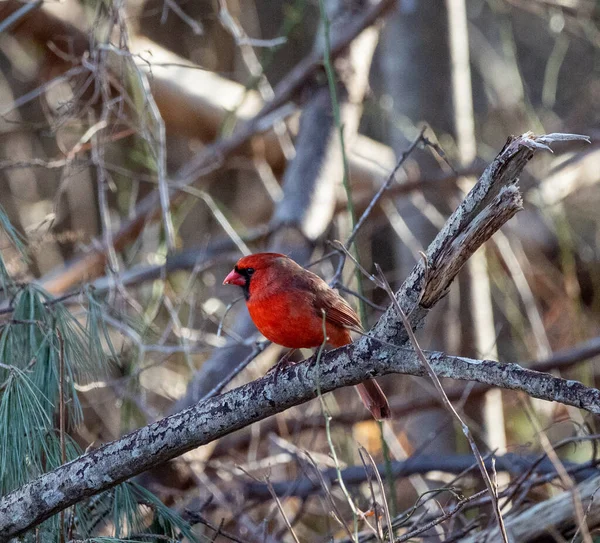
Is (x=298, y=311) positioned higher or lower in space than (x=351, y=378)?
higher

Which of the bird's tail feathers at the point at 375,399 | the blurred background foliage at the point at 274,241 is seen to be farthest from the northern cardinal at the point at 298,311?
the blurred background foliage at the point at 274,241

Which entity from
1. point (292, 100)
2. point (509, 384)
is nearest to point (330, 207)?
point (292, 100)

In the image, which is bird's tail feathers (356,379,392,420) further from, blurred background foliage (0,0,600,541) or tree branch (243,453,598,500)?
tree branch (243,453,598,500)

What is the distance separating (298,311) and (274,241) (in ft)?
6.32

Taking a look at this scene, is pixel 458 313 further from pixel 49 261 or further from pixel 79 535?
pixel 49 261

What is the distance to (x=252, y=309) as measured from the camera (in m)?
2.93

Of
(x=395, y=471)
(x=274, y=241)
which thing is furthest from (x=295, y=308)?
(x=274, y=241)

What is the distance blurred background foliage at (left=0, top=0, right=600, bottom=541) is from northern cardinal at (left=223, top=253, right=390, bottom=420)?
243 millimetres

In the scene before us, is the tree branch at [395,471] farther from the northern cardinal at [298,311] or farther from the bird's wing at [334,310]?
the bird's wing at [334,310]

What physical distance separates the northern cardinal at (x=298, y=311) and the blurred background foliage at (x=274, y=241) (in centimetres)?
24

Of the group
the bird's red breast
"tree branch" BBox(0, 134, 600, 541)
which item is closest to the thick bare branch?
"tree branch" BBox(0, 134, 600, 541)

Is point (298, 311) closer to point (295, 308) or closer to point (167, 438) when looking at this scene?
point (295, 308)

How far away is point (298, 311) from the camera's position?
2805 mm

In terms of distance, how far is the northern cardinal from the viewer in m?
2.81
